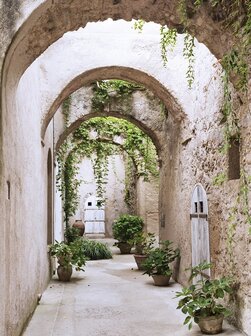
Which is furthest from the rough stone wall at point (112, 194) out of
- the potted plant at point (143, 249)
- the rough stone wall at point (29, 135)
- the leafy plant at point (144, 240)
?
the rough stone wall at point (29, 135)

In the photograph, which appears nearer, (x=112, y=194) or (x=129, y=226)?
(x=129, y=226)

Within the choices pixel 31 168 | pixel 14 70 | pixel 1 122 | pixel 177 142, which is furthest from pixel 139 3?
pixel 177 142

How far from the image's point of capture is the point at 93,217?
76.3 ft

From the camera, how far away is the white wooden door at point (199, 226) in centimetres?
609

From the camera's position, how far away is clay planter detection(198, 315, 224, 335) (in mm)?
4668

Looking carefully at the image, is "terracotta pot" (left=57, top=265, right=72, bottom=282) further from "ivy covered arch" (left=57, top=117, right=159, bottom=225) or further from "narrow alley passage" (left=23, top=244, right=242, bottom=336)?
"ivy covered arch" (left=57, top=117, right=159, bottom=225)

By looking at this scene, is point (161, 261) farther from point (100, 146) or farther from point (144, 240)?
point (100, 146)

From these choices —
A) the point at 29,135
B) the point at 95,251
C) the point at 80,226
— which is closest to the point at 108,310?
the point at 29,135

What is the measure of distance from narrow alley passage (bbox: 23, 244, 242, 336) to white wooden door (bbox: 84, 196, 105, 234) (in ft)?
45.5

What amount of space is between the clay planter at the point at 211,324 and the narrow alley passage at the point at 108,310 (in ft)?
0.30

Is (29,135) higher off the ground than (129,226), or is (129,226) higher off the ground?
(29,135)

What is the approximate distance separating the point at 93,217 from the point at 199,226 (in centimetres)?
1711

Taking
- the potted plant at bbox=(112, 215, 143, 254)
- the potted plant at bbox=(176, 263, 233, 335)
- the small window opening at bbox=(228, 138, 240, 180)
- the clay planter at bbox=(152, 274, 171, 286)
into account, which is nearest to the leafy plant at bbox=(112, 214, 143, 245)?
the potted plant at bbox=(112, 215, 143, 254)

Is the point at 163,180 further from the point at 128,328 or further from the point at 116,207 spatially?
the point at 116,207
